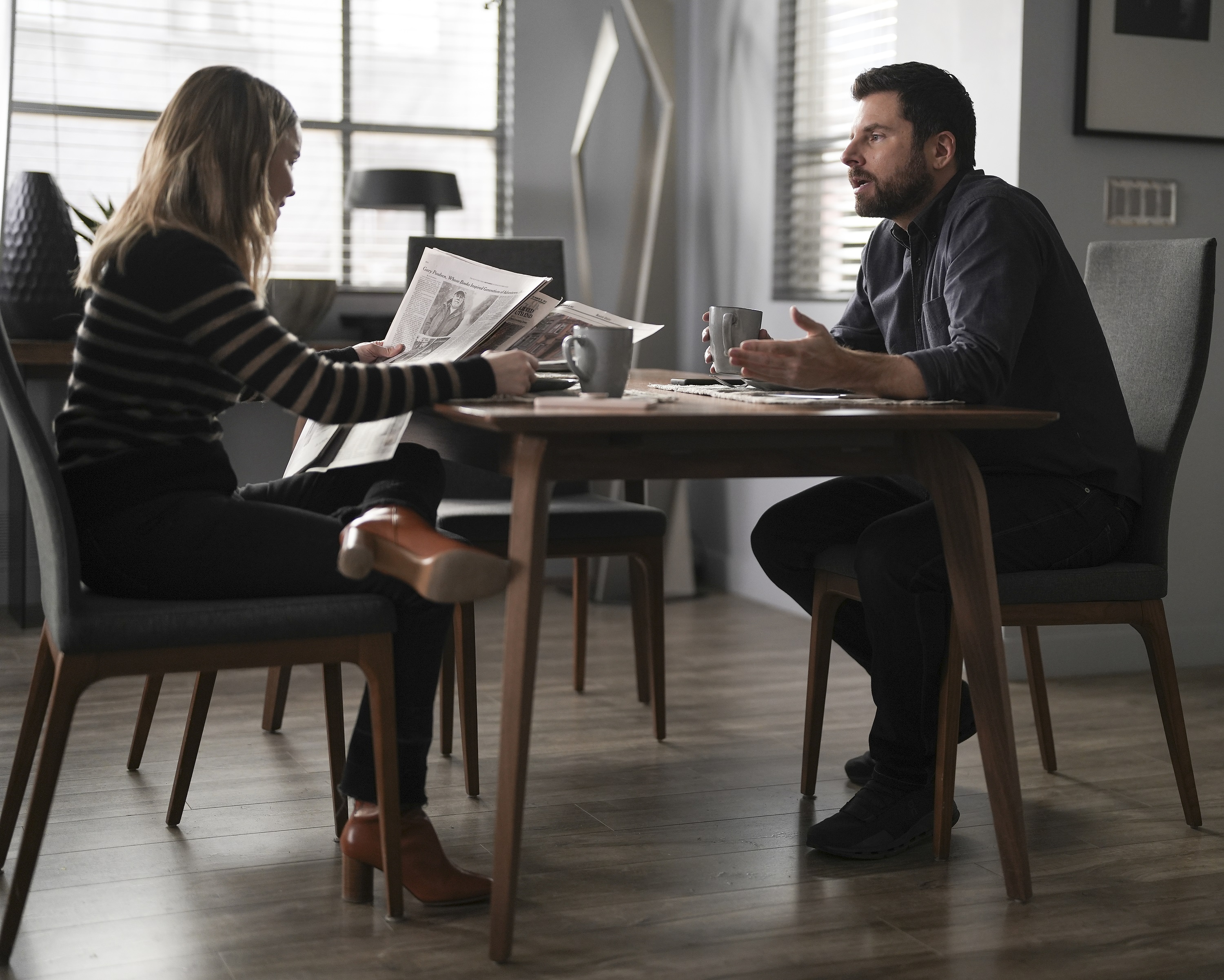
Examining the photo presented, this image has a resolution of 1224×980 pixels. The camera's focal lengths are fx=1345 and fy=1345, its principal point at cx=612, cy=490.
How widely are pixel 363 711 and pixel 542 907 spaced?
338mm

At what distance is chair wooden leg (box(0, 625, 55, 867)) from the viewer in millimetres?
1621

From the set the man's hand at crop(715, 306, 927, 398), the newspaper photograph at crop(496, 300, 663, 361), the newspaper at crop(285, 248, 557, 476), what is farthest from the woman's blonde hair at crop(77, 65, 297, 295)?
the man's hand at crop(715, 306, 927, 398)

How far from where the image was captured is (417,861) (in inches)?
66.9

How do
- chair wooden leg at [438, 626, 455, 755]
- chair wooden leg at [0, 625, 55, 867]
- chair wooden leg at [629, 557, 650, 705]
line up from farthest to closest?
chair wooden leg at [629, 557, 650, 705] < chair wooden leg at [438, 626, 455, 755] < chair wooden leg at [0, 625, 55, 867]

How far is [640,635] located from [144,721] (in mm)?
1010

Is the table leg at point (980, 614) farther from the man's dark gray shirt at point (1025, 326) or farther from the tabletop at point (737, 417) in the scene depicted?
the man's dark gray shirt at point (1025, 326)

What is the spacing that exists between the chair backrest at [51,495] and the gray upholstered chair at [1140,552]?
3.47 ft

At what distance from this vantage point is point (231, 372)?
60.3 inches

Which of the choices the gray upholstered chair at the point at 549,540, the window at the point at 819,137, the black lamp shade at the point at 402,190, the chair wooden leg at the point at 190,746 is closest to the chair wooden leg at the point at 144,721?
the chair wooden leg at the point at 190,746

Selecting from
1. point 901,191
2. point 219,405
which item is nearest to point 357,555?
point 219,405

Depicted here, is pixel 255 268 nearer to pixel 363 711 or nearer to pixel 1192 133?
pixel 363 711

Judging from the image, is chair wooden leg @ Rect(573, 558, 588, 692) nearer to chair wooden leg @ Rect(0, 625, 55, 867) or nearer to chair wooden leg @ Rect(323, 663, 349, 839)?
chair wooden leg @ Rect(323, 663, 349, 839)

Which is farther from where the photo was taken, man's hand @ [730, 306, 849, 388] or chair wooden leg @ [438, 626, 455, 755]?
chair wooden leg @ [438, 626, 455, 755]

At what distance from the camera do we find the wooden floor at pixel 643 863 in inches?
62.0
